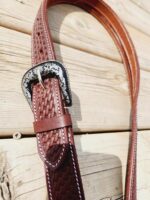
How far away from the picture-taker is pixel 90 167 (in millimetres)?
875

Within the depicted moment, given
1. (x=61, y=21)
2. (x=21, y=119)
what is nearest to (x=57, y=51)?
(x=61, y=21)

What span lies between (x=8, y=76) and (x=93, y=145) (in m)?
0.28

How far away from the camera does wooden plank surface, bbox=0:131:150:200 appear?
2.30 ft

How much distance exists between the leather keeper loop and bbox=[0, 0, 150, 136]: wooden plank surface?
67 millimetres

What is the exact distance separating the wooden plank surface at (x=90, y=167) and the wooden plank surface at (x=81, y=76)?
0.03 metres

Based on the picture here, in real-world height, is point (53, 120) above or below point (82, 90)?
below

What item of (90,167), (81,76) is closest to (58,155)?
(90,167)

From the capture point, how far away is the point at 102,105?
99 centimetres

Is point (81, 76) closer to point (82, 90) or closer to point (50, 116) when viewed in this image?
point (82, 90)

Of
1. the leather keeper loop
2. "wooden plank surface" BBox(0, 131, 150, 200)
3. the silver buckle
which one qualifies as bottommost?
"wooden plank surface" BBox(0, 131, 150, 200)

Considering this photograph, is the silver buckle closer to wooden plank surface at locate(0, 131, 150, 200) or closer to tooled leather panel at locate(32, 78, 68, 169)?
tooled leather panel at locate(32, 78, 68, 169)

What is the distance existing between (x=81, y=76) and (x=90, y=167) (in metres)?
0.23

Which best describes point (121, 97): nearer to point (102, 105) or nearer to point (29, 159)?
point (102, 105)

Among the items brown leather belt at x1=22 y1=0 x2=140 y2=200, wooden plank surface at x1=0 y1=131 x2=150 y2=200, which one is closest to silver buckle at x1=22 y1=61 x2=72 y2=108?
brown leather belt at x1=22 y1=0 x2=140 y2=200
